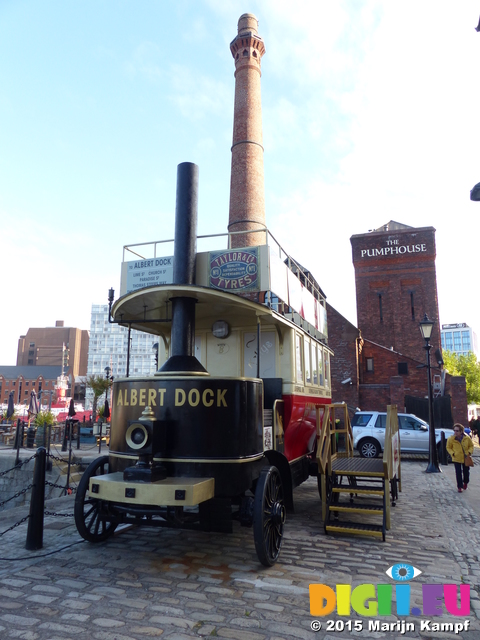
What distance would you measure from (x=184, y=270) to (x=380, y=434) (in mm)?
12266

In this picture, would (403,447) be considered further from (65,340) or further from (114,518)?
(65,340)

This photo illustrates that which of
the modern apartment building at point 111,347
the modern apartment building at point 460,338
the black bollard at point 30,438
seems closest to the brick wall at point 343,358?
the black bollard at point 30,438

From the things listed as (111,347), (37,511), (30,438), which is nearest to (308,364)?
(37,511)

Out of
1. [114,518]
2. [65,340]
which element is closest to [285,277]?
[114,518]

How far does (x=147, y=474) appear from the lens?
15.4 feet

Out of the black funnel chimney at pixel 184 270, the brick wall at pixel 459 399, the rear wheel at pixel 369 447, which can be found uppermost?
the black funnel chimney at pixel 184 270

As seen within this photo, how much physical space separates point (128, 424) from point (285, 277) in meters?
3.80

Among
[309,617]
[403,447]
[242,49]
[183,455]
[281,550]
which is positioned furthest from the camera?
[242,49]

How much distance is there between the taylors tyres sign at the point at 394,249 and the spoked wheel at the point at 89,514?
29.8 meters

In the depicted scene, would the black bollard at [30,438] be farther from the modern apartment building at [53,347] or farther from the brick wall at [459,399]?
the modern apartment building at [53,347]

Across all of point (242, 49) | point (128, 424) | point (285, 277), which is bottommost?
point (128, 424)

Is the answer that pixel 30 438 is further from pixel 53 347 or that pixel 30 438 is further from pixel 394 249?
pixel 53 347

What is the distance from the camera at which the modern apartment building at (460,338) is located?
437ft

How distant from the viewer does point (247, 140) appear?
2517 cm
